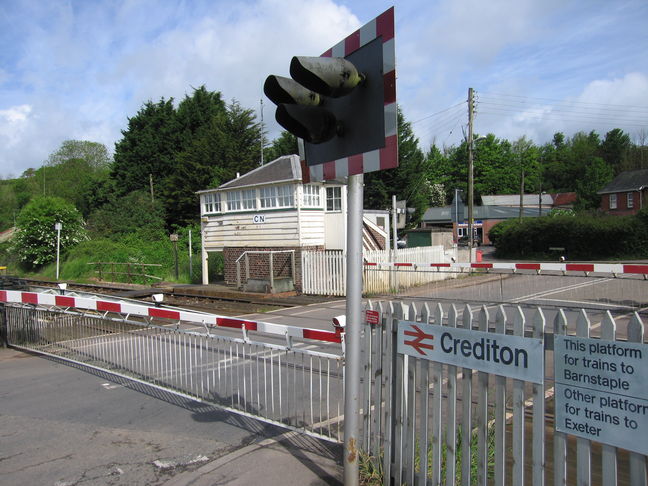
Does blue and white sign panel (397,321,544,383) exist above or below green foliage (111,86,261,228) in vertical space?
below

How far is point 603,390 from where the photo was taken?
243 cm

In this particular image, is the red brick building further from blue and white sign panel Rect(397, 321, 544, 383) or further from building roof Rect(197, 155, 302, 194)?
blue and white sign panel Rect(397, 321, 544, 383)

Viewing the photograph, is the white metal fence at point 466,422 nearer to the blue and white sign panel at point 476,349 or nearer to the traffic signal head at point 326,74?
the blue and white sign panel at point 476,349

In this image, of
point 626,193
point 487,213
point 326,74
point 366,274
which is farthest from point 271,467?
point 487,213

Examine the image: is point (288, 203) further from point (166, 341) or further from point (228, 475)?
point (228, 475)

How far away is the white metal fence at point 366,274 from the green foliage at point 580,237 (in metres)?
22.1

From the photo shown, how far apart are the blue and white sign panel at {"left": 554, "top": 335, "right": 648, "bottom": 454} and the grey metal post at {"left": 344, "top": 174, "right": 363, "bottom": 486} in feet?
4.10

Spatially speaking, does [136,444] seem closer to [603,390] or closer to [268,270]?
[603,390]

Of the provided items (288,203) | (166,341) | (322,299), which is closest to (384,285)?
(322,299)

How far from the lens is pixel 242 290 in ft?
61.5

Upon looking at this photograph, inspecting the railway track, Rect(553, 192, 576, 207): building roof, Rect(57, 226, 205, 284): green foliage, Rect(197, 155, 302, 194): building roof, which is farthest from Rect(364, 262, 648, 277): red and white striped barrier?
Rect(553, 192, 576, 207): building roof

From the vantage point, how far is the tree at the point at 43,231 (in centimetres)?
3288

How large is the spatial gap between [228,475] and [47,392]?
12.3 feet

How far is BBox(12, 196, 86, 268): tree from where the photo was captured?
32.9 meters
